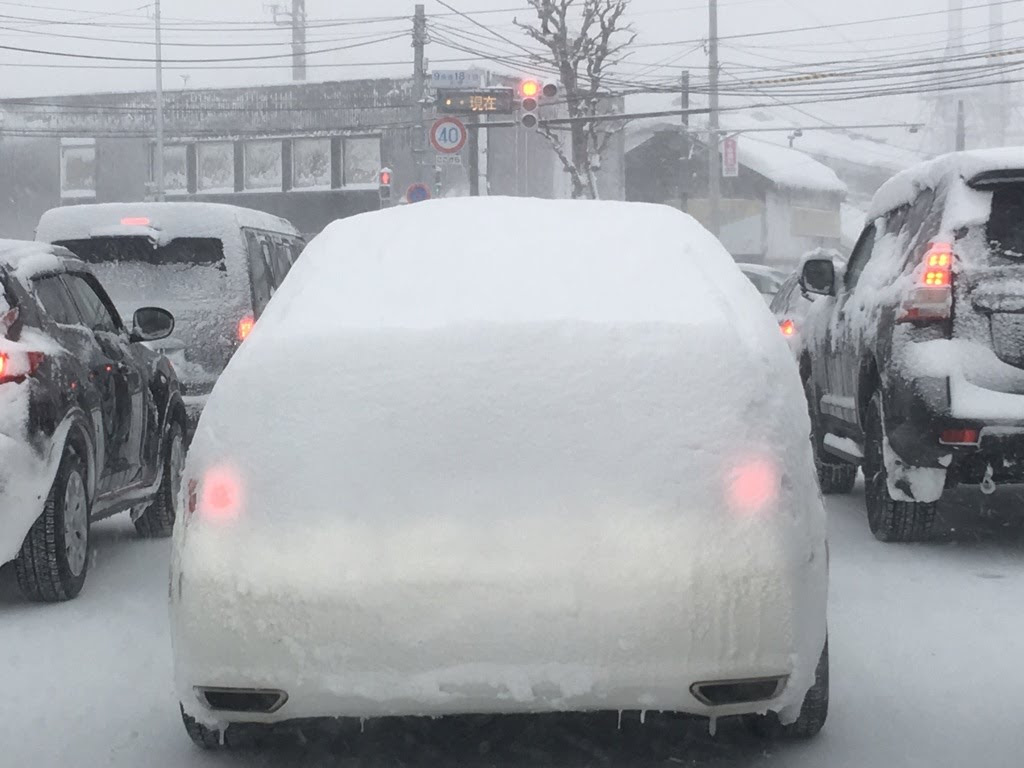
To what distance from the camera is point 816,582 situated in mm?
4059

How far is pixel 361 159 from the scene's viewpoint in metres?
57.7

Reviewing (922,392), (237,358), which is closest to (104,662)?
(237,358)

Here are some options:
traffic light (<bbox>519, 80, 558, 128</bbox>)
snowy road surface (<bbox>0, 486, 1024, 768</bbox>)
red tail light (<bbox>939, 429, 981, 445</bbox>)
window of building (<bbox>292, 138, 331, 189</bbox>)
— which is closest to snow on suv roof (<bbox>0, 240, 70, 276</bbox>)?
snowy road surface (<bbox>0, 486, 1024, 768</bbox>)

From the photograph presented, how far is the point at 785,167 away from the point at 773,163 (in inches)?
38.5

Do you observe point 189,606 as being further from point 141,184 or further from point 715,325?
point 141,184

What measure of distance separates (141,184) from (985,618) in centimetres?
5700

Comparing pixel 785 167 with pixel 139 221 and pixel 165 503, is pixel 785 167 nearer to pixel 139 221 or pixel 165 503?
pixel 139 221

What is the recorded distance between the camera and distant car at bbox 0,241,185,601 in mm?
6531

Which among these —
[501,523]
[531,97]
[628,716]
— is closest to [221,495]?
[501,523]

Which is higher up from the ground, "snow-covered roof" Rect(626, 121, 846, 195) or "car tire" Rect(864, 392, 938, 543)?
"snow-covered roof" Rect(626, 121, 846, 195)

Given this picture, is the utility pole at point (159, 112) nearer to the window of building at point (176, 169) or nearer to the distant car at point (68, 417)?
the window of building at point (176, 169)

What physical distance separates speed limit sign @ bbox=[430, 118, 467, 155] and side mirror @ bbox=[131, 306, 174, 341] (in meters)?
19.5

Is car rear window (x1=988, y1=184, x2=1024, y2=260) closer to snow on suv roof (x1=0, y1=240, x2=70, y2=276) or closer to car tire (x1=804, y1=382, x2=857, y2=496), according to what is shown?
car tire (x1=804, y1=382, x2=857, y2=496)

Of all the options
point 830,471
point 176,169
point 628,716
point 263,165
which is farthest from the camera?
point 176,169
